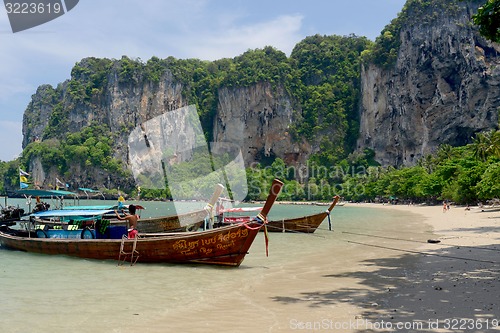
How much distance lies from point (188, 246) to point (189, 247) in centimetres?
4

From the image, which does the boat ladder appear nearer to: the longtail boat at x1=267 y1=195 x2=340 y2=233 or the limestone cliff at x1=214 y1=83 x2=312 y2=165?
the longtail boat at x1=267 y1=195 x2=340 y2=233

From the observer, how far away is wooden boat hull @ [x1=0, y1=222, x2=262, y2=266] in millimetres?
12375

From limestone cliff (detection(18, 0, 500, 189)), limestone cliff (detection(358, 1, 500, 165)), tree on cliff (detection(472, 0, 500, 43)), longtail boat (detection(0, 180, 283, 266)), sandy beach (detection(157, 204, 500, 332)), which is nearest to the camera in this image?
sandy beach (detection(157, 204, 500, 332))

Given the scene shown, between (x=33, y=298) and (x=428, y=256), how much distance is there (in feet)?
37.5

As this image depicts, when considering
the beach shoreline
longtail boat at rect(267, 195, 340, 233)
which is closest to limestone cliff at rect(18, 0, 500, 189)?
longtail boat at rect(267, 195, 340, 233)

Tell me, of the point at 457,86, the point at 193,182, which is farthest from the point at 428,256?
the point at 193,182

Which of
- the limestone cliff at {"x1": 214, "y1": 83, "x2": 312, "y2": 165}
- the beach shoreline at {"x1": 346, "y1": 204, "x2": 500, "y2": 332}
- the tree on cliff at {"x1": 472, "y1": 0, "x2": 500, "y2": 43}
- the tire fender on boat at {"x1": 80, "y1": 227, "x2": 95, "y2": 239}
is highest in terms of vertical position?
the limestone cliff at {"x1": 214, "y1": 83, "x2": 312, "y2": 165}

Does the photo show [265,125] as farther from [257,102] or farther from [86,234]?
[86,234]

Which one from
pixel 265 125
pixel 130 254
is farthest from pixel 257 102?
pixel 130 254

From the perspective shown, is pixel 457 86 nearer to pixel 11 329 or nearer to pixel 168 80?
pixel 168 80

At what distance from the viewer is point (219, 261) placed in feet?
41.8

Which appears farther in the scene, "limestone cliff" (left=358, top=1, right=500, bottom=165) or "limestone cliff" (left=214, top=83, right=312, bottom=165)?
"limestone cliff" (left=214, top=83, right=312, bottom=165)

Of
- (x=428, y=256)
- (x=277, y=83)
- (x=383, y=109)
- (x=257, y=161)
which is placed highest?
(x=277, y=83)

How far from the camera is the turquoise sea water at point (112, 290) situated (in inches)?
294
